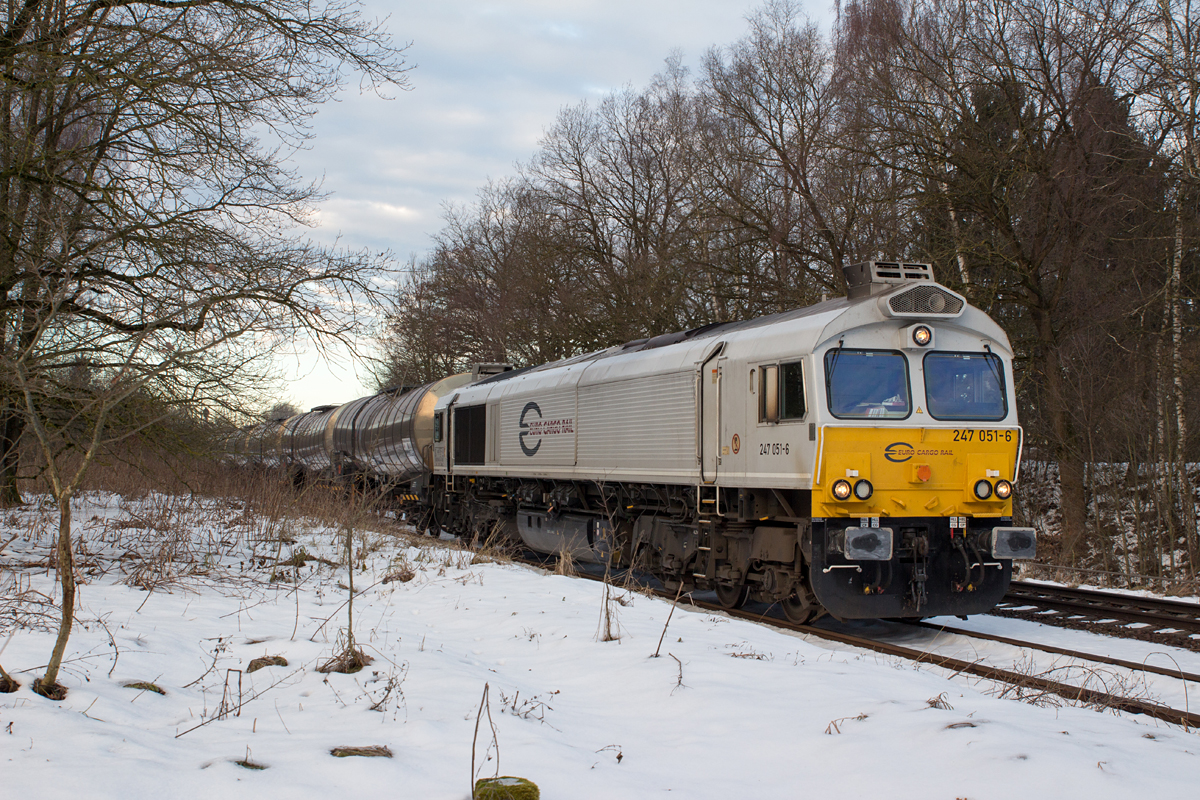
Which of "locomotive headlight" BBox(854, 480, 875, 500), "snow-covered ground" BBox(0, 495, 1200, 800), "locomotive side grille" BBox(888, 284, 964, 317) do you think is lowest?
"snow-covered ground" BBox(0, 495, 1200, 800)

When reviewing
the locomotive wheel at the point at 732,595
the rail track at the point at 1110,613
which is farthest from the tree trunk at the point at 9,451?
the rail track at the point at 1110,613

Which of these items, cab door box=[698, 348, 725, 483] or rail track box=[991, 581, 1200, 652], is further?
cab door box=[698, 348, 725, 483]

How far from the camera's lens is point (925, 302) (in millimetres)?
8797

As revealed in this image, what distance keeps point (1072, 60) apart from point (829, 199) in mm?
5409

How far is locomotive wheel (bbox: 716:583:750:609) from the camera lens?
10.1 metres

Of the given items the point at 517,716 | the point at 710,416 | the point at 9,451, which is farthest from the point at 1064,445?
the point at 9,451

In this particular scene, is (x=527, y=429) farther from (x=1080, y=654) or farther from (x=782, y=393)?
(x=1080, y=654)

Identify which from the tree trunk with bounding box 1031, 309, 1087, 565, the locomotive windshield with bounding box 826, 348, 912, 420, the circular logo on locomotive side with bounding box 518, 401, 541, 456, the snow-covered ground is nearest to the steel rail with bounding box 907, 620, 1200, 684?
the snow-covered ground

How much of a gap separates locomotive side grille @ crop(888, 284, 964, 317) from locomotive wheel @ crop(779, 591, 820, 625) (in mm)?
2962

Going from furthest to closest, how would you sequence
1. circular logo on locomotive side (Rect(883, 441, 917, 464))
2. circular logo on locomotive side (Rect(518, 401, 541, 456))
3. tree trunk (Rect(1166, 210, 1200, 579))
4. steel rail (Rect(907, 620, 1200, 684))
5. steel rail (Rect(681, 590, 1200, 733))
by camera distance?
tree trunk (Rect(1166, 210, 1200, 579)) → circular logo on locomotive side (Rect(518, 401, 541, 456)) → circular logo on locomotive side (Rect(883, 441, 917, 464)) → steel rail (Rect(907, 620, 1200, 684)) → steel rail (Rect(681, 590, 1200, 733))

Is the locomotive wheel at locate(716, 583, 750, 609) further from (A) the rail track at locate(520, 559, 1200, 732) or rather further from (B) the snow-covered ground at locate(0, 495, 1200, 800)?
(B) the snow-covered ground at locate(0, 495, 1200, 800)

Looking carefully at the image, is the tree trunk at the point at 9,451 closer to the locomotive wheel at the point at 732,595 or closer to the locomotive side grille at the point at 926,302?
the locomotive wheel at the point at 732,595

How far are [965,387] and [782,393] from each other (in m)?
1.88

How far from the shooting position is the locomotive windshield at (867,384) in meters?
8.42
